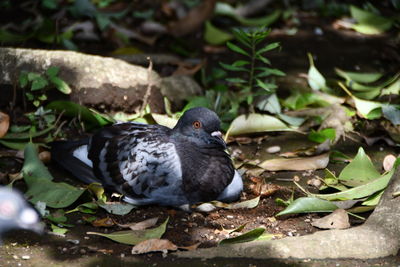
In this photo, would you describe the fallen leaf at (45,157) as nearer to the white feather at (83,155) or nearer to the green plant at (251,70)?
the white feather at (83,155)

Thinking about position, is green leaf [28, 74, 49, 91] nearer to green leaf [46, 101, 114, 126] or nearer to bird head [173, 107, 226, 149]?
green leaf [46, 101, 114, 126]

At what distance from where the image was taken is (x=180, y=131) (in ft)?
16.5

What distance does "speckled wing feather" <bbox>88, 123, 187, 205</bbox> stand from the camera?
4.84 meters

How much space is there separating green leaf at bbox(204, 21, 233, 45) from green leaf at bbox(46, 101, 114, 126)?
2.08 metres

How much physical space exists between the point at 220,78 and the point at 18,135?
199 centimetres

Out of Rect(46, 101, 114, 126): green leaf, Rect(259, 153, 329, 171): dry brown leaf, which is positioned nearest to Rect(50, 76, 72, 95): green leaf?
Rect(46, 101, 114, 126): green leaf

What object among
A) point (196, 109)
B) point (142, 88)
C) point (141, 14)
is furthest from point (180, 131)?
point (141, 14)

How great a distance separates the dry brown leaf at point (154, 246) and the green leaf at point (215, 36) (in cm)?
372

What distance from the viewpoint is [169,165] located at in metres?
4.88

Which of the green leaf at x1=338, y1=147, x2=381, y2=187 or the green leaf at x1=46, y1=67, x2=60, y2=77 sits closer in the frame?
the green leaf at x1=338, y1=147, x2=381, y2=187

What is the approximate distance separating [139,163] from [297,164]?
1191mm

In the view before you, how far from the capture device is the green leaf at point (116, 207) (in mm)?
4730

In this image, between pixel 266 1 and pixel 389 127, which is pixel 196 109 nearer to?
pixel 389 127

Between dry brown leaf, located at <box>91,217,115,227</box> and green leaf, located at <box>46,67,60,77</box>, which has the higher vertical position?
green leaf, located at <box>46,67,60,77</box>
